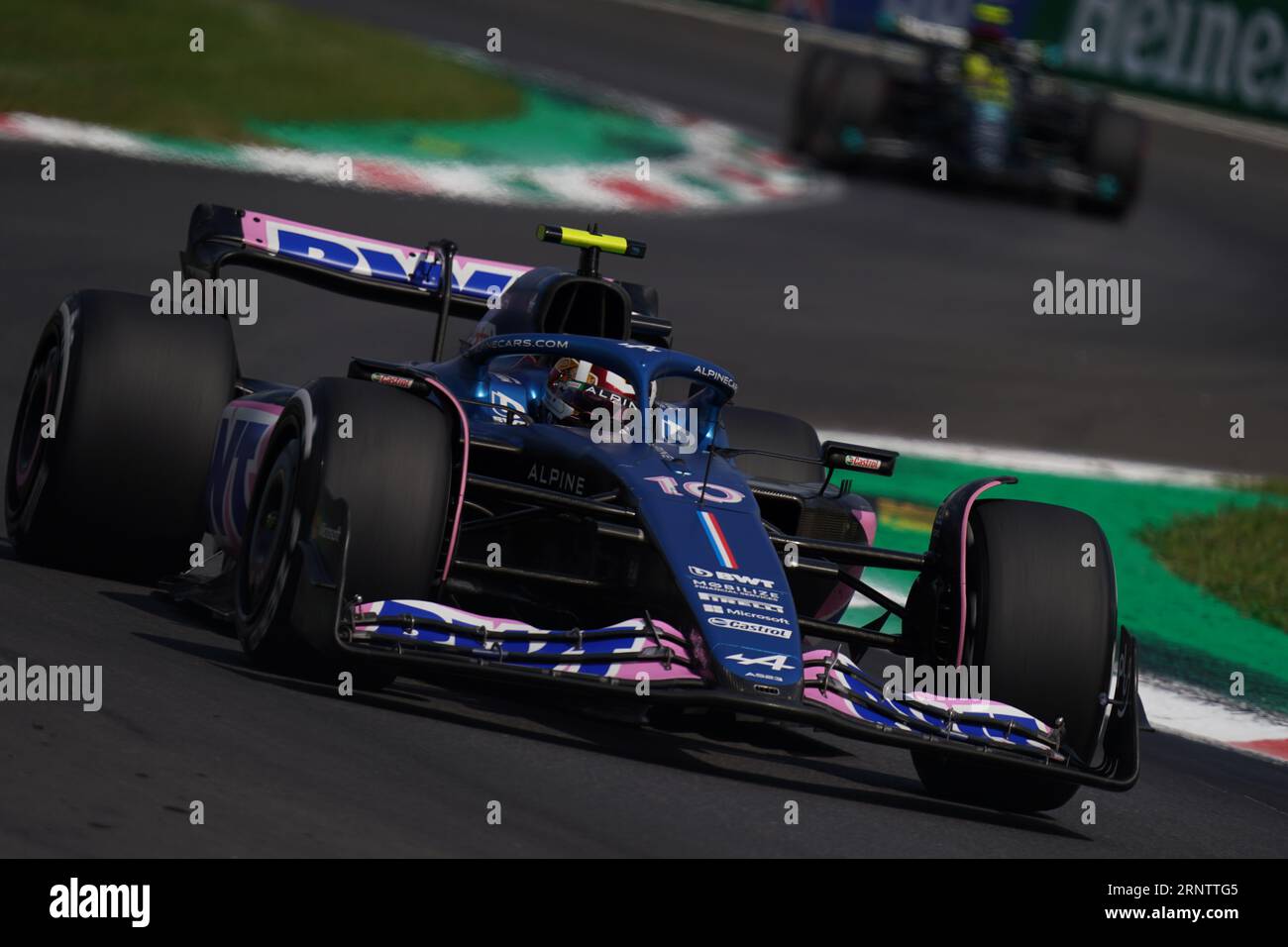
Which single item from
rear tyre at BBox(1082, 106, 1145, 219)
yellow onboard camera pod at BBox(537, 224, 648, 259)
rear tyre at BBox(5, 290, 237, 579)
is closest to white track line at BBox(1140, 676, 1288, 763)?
yellow onboard camera pod at BBox(537, 224, 648, 259)

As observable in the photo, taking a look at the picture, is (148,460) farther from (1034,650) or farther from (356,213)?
(356,213)

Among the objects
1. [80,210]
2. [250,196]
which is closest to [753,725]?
[80,210]

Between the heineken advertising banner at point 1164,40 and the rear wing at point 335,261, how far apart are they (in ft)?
65.5

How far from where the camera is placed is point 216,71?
20.9 metres

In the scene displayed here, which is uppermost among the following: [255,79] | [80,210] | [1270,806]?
[255,79]

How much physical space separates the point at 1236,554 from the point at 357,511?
6745 mm

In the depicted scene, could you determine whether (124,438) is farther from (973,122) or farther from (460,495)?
(973,122)

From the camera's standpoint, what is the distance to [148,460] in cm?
802

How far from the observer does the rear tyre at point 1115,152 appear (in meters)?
22.1

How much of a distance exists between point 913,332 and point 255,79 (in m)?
7.54

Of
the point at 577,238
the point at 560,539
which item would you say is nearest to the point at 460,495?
the point at 560,539

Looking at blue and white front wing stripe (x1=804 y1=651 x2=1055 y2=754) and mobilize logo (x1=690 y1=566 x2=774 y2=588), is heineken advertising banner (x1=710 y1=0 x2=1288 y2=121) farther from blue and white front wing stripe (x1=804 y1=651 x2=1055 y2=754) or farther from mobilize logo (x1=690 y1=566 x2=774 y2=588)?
blue and white front wing stripe (x1=804 y1=651 x2=1055 y2=754)

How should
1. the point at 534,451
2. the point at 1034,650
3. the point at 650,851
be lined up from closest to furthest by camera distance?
the point at 650,851
the point at 1034,650
the point at 534,451

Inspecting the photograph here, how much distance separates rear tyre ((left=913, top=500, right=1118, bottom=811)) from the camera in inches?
268
